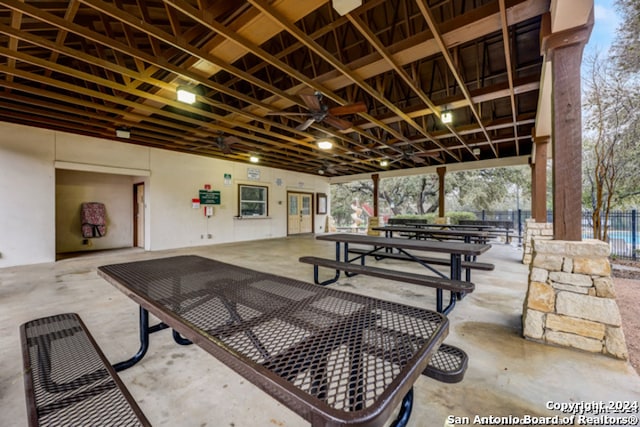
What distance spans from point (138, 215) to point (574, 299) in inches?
382

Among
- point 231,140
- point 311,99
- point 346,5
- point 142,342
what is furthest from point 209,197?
point 346,5

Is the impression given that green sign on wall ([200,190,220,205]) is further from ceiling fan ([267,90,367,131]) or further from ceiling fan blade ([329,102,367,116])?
ceiling fan blade ([329,102,367,116])

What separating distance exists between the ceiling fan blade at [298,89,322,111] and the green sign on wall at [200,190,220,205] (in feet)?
18.9

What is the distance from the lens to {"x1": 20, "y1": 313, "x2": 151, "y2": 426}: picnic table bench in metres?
1.06

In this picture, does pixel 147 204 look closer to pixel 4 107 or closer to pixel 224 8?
pixel 4 107

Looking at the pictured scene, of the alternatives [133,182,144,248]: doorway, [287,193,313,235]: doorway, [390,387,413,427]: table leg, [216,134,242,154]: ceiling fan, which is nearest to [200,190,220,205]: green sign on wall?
[133,182,144,248]: doorway

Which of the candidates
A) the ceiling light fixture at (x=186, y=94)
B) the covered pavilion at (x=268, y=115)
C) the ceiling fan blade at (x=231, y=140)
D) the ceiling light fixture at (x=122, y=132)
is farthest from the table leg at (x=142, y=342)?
the ceiling light fixture at (x=122, y=132)

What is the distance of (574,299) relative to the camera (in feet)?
7.09

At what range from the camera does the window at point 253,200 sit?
9445 millimetres

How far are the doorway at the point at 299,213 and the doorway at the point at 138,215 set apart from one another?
525cm

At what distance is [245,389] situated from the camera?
170 cm

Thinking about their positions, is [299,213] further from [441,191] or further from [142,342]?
[142,342]

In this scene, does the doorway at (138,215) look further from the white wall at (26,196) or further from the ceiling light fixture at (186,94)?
the ceiling light fixture at (186,94)

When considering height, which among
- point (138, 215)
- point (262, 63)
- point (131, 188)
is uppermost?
point (262, 63)
